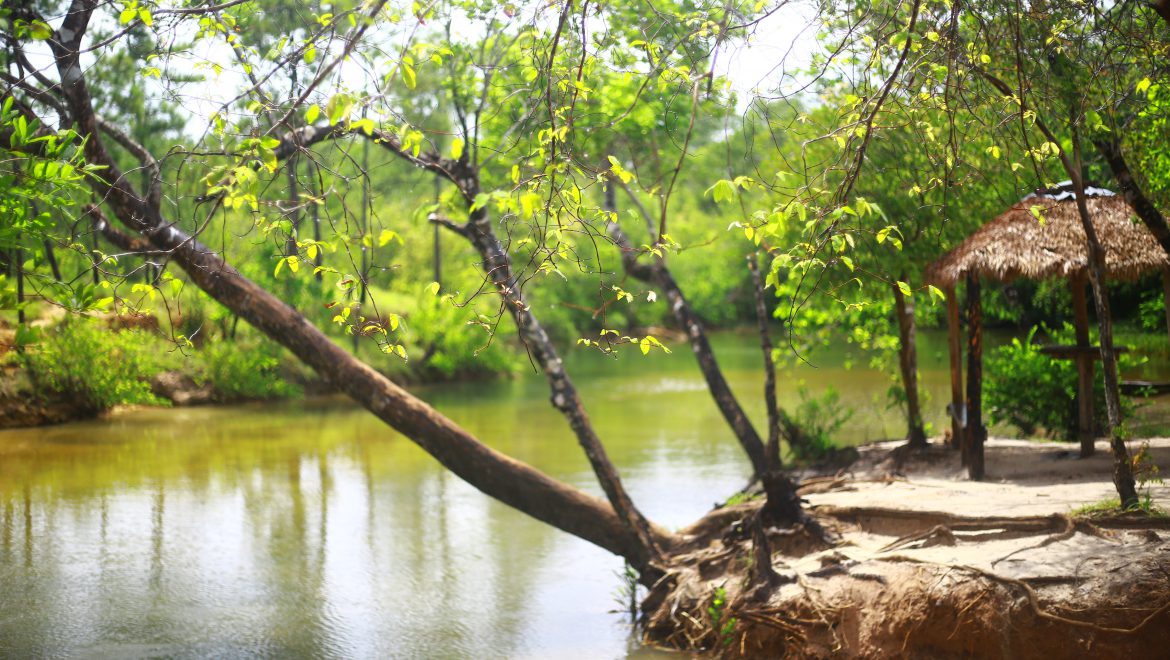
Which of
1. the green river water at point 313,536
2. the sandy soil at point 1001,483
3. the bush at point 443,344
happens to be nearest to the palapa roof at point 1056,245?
the sandy soil at point 1001,483

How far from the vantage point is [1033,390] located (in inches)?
404

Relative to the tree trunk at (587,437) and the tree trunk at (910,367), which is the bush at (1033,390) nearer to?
the tree trunk at (910,367)

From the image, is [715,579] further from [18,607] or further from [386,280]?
[386,280]

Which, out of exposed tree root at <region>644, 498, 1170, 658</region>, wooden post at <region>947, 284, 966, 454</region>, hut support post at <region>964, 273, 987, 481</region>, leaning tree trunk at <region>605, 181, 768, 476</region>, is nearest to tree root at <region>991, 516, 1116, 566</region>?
exposed tree root at <region>644, 498, 1170, 658</region>

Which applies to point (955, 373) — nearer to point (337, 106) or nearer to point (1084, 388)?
point (1084, 388)

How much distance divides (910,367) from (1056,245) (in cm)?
269

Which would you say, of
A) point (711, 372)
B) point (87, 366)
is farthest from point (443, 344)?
point (711, 372)

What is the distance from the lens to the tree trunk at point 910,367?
9664 mm

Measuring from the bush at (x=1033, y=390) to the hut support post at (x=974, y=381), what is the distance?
6.76ft

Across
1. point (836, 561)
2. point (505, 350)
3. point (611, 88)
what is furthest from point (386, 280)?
point (836, 561)

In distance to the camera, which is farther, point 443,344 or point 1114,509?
point 443,344

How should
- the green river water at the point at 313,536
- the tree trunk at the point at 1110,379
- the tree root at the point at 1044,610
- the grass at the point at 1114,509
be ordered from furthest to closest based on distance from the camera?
the green river water at the point at 313,536
the tree trunk at the point at 1110,379
the grass at the point at 1114,509
the tree root at the point at 1044,610

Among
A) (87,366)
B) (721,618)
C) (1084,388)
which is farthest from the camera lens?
(87,366)

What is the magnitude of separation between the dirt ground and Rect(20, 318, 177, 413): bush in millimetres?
10350
